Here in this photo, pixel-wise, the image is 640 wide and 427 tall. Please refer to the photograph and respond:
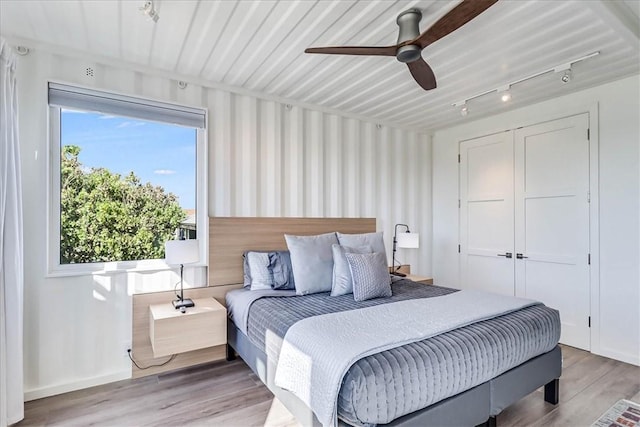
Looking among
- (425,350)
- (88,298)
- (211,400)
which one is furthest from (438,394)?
(88,298)

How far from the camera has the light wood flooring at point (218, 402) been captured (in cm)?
216

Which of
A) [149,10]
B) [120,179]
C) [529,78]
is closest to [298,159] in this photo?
[120,179]

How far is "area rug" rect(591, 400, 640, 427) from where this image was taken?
210 cm

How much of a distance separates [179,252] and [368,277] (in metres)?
1.53

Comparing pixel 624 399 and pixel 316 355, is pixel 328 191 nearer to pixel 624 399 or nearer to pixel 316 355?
pixel 316 355

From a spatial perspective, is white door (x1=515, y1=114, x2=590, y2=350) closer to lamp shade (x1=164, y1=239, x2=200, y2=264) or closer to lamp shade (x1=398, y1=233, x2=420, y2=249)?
lamp shade (x1=398, y1=233, x2=420, y2=249)

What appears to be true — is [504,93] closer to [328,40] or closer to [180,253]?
[328,40]

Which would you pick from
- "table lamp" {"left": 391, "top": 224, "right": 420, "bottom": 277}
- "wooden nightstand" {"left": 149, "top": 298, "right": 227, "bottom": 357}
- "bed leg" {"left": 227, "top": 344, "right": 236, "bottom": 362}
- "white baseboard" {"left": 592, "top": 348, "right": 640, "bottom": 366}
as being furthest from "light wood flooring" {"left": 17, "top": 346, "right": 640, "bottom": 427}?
"table lamp" {"left": 391, "top": 224, "right": 420, "bottom": 277}

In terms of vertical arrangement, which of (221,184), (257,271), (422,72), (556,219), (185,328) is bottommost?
(185,328)

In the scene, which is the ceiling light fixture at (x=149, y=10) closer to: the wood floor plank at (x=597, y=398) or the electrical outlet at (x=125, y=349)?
the electrical outlet at (x=125, y=349)

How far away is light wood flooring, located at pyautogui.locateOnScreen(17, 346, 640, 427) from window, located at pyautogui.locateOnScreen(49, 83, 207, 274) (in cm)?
96

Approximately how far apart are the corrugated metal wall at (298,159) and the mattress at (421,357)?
1336 millimetres

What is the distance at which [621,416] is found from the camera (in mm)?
2189

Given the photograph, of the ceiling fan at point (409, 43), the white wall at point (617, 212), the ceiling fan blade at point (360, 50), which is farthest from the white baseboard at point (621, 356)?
the ceiling fan blade at point (360, 50)
